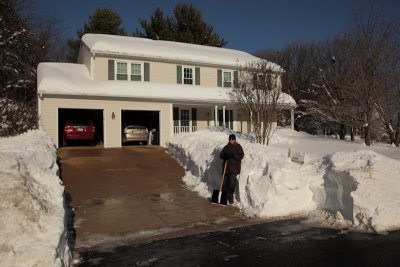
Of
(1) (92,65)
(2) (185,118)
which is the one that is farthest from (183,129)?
(1) (92,65)

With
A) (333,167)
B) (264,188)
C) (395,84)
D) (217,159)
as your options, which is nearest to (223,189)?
(264,188)

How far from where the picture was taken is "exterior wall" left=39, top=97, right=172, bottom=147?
779 inches

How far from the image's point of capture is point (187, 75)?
25250 millimetres

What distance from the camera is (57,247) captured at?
514cm

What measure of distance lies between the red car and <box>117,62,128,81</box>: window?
331cm

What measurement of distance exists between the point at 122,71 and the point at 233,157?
1455 centimetres

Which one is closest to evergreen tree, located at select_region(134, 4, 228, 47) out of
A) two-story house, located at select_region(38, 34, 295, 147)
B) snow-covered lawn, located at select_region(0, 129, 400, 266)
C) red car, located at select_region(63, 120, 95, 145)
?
two-story house, located at select_region(38, 34, 295, 147)

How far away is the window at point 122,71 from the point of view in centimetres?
2292

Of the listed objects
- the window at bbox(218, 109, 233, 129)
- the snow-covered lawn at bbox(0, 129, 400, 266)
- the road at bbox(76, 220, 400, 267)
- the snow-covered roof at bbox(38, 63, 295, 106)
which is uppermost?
the snow-covered roof at bbox(38, 63, 295, 106)

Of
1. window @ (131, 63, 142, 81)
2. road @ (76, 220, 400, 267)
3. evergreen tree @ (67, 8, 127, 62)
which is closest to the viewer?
road @ (76, 220, 400, 267)

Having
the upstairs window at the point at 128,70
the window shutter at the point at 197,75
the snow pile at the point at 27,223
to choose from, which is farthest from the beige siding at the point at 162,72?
the snow pile at the point at 27,223

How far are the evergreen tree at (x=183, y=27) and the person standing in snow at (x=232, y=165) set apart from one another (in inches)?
1306

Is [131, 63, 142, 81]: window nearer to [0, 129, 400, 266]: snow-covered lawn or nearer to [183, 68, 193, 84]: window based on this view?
[183, 68, 193, 84]: window

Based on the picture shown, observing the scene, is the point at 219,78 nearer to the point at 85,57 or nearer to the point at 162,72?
the point at 162,72
